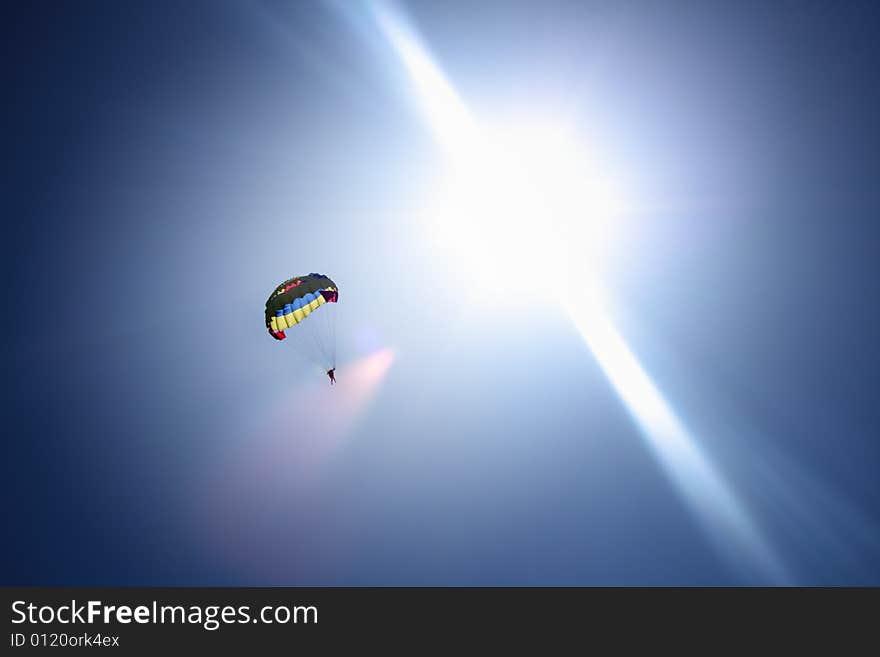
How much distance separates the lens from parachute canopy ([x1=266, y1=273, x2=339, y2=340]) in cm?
1376

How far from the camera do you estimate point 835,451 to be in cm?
2877

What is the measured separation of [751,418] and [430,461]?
80.0 feet

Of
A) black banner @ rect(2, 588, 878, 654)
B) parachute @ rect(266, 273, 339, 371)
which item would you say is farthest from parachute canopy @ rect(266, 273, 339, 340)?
black banner @ rect(2, 588, 878, 654)

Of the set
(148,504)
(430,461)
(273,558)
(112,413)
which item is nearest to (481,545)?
(430,461)

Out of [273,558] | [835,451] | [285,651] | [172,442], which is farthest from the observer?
[835,451]

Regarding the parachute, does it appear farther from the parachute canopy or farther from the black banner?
the black banner

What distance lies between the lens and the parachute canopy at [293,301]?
1376cm

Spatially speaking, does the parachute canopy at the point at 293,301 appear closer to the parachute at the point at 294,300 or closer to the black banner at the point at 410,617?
the parachute at the point at 294,300

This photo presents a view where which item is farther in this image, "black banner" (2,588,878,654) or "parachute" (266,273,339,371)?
"parachute" (266,273,339,371)

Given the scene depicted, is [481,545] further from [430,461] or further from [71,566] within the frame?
[71,566]

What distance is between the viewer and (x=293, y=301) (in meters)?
13.9

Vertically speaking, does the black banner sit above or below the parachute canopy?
below

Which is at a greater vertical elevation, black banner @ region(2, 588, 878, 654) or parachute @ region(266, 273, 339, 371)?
parachute @ region(266, 273, 339, 371)

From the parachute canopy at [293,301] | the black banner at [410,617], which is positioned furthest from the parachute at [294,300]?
the black banner at [410,617]
